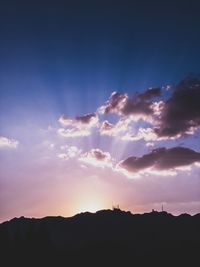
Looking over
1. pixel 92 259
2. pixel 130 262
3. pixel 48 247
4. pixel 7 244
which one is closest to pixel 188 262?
pixel 130 262

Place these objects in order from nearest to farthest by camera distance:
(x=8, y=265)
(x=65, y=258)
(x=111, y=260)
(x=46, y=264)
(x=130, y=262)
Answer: (x=8, y=265) → (x=46, y=264) → (x=65, y=258) → (x=111, y=260) → (x=130, y=262)

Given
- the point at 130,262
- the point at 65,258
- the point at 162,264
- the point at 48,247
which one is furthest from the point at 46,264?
the point at 162,264

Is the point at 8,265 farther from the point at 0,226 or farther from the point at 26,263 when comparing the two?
the point at 0,226

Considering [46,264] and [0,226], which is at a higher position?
[0,226]

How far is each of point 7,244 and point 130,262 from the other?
56336 mm

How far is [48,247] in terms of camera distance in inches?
3423

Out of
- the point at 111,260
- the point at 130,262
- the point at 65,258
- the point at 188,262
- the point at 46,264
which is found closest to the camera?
the point at 46,264

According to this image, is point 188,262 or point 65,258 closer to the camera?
point 65,258

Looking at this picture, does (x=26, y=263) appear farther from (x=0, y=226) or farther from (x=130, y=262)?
(x=130, y=262)

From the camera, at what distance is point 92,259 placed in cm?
10881

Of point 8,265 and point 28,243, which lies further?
point 28,243

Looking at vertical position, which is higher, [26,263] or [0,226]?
Answer: [0,226]

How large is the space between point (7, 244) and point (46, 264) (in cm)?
1006

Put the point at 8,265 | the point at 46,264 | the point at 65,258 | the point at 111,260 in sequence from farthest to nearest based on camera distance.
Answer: the point at 111,260 → the point at 65,258 → the point at 46,264 → the point at 8,265
